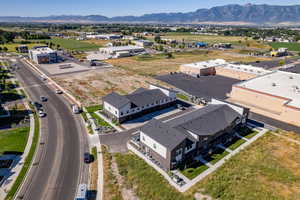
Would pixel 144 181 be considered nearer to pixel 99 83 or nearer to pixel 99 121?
pixel 99 121

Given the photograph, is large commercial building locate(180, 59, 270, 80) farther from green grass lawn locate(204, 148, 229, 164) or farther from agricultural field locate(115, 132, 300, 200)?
green grass lawn locate(204, 148, 229, 164)

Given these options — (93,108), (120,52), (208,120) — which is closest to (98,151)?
(93,108)

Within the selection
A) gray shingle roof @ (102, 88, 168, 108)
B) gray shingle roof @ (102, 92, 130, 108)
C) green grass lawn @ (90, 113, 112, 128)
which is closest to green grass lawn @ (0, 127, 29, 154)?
green grass lawn @ (90, 113, 112, 128)

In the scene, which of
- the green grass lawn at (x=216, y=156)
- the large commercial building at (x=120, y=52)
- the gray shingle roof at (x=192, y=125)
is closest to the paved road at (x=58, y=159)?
the gray shingle roof at (x=192, y=125)

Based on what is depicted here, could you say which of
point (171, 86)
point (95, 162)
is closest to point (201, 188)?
point (95, 162)

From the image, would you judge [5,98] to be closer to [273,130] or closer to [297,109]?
[273,130]
